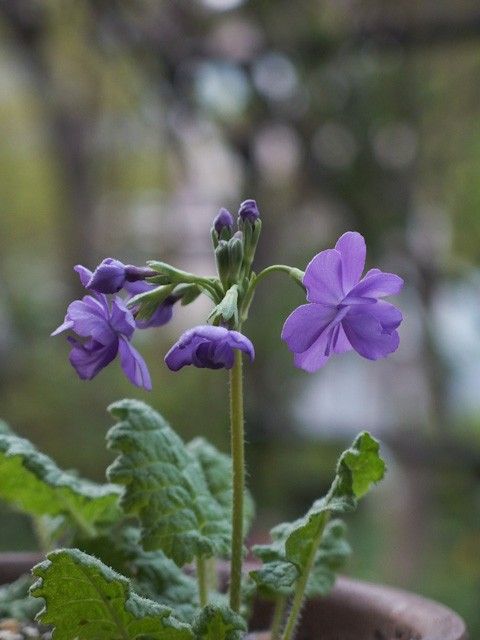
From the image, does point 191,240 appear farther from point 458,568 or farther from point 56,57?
point 458,568

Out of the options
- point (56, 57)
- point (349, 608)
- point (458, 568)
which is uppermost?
point (56, 57)

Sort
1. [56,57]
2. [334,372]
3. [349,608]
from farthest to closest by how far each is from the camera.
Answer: [334,372]
[56,57]
[349,608]

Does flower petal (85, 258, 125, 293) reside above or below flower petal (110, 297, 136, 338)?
above

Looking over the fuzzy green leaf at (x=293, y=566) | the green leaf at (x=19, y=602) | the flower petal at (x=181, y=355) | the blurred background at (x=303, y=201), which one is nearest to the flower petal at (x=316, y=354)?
the flower petal at (x=181, y=355)

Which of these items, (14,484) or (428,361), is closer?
(14,484)

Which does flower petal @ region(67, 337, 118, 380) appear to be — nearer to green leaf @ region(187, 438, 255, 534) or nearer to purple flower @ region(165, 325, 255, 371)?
purple flower @ region(165, 325, 255, 371)

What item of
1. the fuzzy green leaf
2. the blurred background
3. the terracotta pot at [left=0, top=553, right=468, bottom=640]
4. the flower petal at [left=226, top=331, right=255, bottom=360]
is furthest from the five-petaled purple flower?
the blurred background

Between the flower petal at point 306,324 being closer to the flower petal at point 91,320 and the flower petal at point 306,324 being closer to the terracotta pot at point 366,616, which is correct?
the flower petal at point 91,320

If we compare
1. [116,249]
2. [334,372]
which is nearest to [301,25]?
[334,372]
